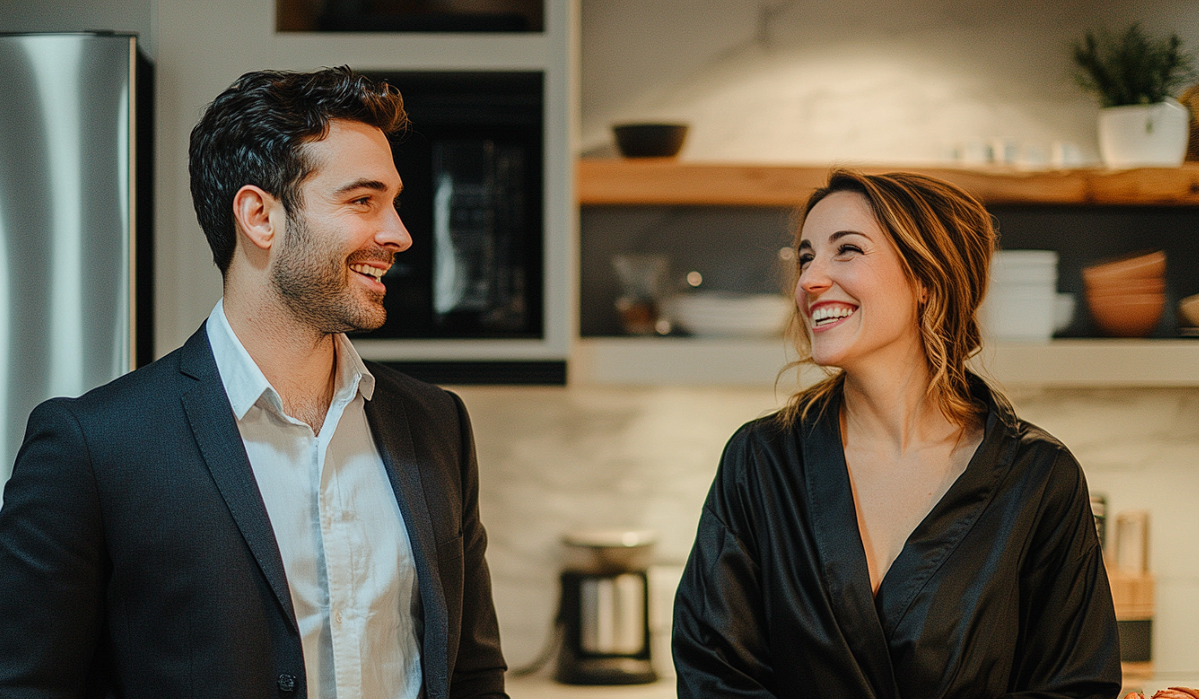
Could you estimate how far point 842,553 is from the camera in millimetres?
A: 1292

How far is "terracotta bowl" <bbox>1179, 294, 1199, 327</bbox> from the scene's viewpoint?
202 cm

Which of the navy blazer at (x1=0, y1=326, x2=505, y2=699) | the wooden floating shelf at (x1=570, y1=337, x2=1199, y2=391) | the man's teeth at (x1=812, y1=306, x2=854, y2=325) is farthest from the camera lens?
the wooden floating shelf at (x1=570, y1=337, x2=1199, y2=391)

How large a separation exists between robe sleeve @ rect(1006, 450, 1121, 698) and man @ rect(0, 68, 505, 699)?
78 centimetres

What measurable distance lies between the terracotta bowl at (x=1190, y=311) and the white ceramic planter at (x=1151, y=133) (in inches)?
12.7

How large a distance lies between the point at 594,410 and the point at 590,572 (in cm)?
41

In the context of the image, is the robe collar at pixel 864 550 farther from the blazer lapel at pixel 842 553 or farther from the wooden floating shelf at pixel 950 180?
the wooden floating shelf at pixel 950 180

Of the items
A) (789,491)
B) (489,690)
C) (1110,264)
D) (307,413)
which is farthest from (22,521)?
(1110,264)

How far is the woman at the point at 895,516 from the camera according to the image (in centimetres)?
124

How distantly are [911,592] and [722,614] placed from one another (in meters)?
0.27

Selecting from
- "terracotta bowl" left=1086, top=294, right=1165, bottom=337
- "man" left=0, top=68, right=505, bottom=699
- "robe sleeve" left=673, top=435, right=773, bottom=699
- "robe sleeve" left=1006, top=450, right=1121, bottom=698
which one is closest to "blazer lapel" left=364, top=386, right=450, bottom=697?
"man" left=0, top=68, right=505, bottom=699

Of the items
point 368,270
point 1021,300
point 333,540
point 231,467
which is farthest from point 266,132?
point 1021,300

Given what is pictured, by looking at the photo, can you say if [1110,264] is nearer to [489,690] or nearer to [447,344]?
[447,344]

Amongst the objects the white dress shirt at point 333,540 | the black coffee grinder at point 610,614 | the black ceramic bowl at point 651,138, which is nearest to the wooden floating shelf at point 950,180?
the black ceramic bowl at point 651,138

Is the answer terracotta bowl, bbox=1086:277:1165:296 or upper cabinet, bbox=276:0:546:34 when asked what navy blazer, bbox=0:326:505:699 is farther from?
terracotta bowl, bbox=1086:277:1165:296
